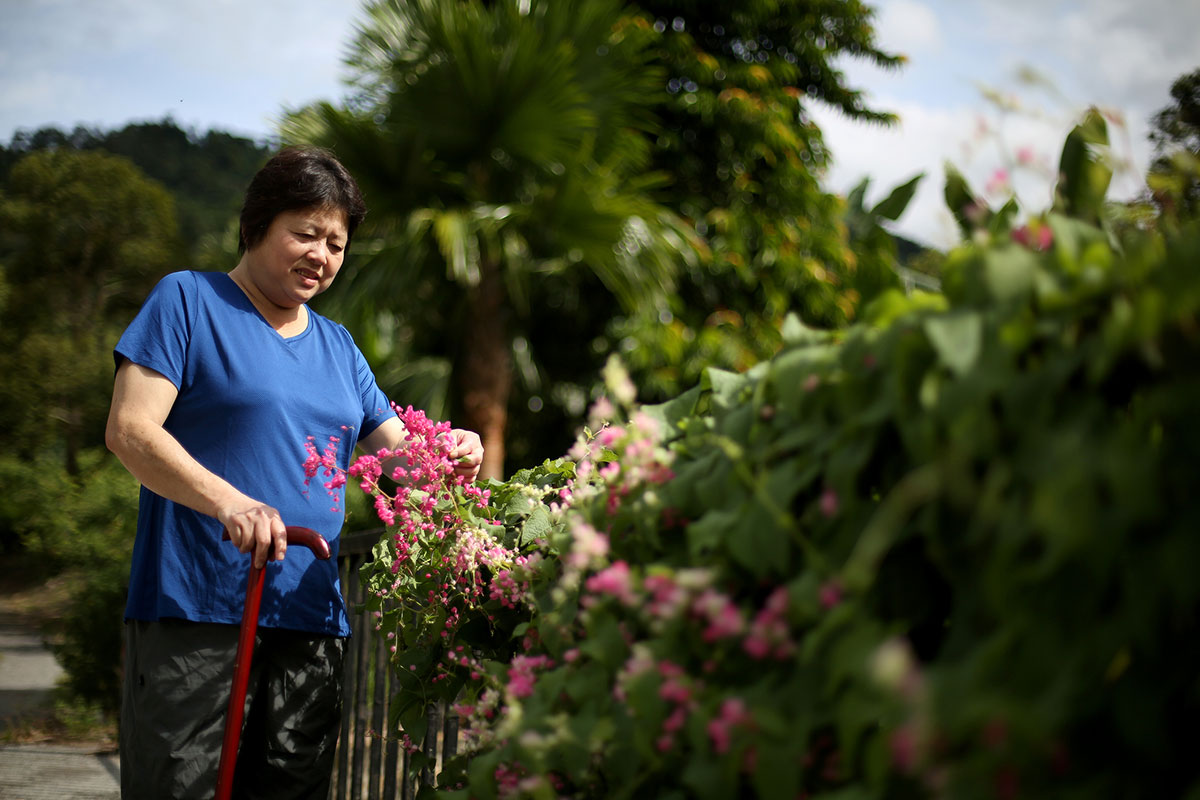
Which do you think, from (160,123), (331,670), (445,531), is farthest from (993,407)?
(160,123)

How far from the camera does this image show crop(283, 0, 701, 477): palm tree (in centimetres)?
655

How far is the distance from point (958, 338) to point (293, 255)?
1448mm

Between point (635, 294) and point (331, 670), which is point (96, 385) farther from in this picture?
point (331, 670)

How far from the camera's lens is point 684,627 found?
827 millimetres

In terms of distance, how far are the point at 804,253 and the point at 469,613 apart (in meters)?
10.1

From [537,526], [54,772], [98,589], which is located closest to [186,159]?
[98,589]

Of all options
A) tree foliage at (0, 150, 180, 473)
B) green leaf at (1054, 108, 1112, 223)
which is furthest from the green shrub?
tree foliage at (0, 150, 180, 473)

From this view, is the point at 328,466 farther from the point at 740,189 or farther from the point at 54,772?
the point at 740,189

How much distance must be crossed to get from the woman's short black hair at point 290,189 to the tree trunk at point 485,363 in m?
4.78

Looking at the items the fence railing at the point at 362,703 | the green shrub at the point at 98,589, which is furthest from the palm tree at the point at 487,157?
the fence railing at the point at 362,703

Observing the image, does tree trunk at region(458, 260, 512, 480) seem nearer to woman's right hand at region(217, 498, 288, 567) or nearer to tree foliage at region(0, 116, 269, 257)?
woman's right hand at region(217, 498, 288, 567)

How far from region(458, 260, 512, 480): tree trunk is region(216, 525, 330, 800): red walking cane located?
16.3 ft

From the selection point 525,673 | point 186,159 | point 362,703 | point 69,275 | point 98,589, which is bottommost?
point 98,589

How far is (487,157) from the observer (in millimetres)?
7207
